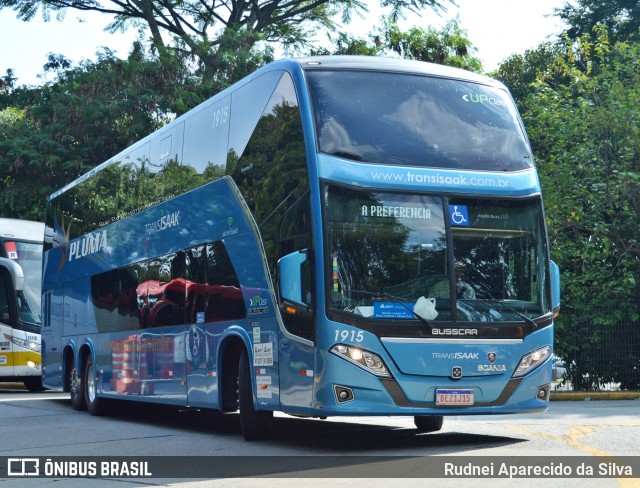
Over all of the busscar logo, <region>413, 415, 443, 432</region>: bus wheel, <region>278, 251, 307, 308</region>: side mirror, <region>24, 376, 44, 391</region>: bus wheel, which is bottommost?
the busscar logo

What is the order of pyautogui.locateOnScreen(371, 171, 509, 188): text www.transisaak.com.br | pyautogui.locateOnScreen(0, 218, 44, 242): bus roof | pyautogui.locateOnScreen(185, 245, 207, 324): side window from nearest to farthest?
pyautogui.locateOnScreen(371, 171, 509, 188): text www.transisaak.com.br → pyautogui.locateOnScreen(185, 245, 207, 324): side window → pyautogui.locateOnScreen(0, 218, 44, 242): bus roof

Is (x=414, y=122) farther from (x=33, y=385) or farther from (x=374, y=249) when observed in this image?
(x=33, y=385)

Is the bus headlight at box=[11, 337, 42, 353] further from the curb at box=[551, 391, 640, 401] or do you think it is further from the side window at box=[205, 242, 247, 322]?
the side window at box=[205, 242, 247, 322]

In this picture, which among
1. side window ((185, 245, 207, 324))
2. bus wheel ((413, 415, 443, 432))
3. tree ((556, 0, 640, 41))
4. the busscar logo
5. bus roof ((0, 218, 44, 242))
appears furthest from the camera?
tree ((556, 0, 640, 41))

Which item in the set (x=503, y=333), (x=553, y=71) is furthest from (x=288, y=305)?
(x=553, y=71)

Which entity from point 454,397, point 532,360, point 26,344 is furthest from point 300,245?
point 26,344

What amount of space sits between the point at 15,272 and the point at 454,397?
57.6 feet

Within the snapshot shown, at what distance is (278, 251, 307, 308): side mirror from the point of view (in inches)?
467

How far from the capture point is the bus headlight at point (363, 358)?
38.1 ft

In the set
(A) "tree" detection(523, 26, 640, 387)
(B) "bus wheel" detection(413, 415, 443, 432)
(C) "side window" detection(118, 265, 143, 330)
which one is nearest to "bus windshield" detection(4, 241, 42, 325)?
(C) "side window" detection(118, 265, 143, 330)

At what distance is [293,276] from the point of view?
11.9 metres

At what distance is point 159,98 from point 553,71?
1281 cm

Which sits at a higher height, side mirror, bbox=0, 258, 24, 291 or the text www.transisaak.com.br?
side mirror, bbox=0, 258, 24, 291

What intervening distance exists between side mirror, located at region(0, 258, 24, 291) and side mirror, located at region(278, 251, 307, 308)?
52.6ft
